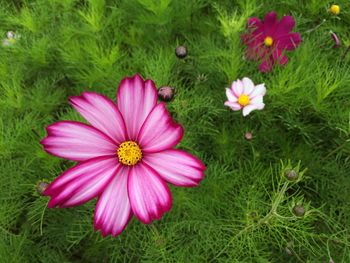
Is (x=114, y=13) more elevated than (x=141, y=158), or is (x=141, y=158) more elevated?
(x=114, y=13)

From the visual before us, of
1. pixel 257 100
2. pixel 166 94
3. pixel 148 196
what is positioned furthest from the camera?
pixel 257 100

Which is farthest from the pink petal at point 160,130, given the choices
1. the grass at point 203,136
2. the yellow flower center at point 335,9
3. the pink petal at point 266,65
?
the yellow flower center at point 335,9

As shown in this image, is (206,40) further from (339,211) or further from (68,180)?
(68,180)

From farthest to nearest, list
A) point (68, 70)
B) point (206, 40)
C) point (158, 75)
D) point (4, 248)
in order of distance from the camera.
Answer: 1. point (68, 70)
2. point (206, 40)
3. point (158, 75)
4. point (4, 248)

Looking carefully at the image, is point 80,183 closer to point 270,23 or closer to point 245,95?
point 245,95

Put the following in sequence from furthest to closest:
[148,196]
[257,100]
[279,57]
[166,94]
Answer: [279,57] < [257,100] < [166,94] < [148,196]

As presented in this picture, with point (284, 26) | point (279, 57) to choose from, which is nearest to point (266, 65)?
point (279, 57)

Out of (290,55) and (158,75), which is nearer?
(158,75)

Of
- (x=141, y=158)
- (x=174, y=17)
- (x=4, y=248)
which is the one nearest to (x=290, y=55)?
(x=174, y=17)
